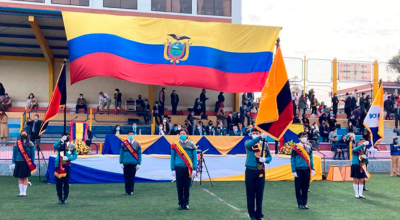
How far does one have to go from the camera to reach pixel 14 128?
930 inches

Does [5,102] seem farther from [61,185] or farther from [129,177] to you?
[61,185]

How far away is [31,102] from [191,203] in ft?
56.3

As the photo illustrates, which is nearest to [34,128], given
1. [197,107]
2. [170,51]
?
[170,51]

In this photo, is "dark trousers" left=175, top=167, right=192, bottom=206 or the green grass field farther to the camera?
"dark trousers" left=175, top=167, right=192, bottom=206

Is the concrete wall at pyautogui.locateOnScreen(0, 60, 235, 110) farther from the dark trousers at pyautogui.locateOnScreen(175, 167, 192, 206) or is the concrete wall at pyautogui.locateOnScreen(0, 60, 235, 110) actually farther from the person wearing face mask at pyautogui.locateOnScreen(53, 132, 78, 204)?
the dark trousers at pyautogui.locateOnScreen(175, 167, 192, 206)

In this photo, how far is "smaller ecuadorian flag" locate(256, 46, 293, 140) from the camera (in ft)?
28.8

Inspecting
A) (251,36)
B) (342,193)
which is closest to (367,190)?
(342,193)

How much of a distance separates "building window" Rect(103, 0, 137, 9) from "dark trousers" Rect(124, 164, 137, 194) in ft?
57.9

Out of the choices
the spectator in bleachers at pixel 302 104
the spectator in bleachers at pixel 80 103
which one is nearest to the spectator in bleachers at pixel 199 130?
the spectator in bleachers at pixel 80 103

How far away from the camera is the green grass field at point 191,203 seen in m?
10.1

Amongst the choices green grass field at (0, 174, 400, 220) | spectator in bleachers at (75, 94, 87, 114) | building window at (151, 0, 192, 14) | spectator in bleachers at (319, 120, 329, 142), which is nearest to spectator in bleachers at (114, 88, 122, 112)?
spectator in bleachers at (75, 94, 87, 114)

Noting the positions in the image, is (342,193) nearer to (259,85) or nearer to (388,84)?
(259,85)

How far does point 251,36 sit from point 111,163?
1135 cm

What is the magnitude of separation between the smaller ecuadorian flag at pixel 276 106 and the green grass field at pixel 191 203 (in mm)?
2190
